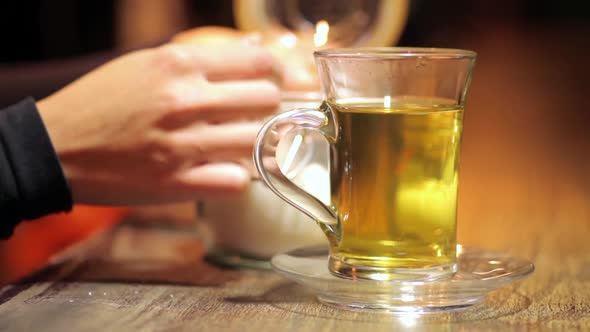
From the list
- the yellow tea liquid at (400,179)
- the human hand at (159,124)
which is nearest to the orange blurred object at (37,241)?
the human hand at (159,124)

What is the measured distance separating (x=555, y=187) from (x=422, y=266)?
795mm

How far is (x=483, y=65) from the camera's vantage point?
2.76 m

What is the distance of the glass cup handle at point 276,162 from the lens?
69 centimetres

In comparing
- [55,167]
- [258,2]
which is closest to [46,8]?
[258,2]

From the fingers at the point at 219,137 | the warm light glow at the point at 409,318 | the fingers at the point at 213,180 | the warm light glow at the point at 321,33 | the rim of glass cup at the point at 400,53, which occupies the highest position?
the rim of glass cup at the point at 400,53

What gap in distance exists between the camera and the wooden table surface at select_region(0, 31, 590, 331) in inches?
24.9

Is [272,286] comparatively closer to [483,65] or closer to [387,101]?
[387,101]

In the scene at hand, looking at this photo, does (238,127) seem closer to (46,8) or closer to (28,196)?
(28,196)

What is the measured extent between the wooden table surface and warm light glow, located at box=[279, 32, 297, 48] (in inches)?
9.8

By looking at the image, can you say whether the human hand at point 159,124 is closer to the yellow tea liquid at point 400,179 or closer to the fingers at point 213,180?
the fingers at point 213,180

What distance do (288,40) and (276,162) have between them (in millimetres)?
325

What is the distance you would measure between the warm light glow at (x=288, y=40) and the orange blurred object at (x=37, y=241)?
34 centimetres

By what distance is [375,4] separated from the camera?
1092mm

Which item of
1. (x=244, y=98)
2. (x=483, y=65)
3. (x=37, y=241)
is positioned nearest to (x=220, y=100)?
(x=244, y=98)
